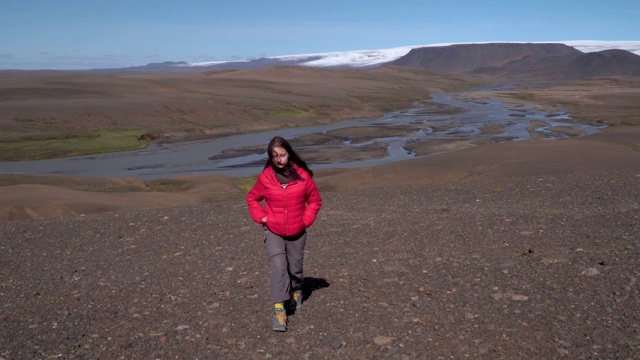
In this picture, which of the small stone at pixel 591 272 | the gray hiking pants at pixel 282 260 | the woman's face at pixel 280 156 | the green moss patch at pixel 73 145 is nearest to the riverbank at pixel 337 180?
the gray hiking pants at pixel 282 260

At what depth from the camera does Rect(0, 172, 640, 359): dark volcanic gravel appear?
4703 millimetres

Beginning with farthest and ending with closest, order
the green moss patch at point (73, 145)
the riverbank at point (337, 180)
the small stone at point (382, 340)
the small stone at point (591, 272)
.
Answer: the green moss patch at point (73, 145), the riverbank at point (337, 180), the small stone at point (591, 272), the small stone at point (382, 340)

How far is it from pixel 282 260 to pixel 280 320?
1.58ft

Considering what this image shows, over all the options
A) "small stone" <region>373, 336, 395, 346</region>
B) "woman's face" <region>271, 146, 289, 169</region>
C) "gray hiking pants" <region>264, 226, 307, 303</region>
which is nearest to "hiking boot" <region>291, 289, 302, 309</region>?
"gray hiking pants" <region>264, 226, 307, 303</region>

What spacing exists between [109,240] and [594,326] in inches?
259

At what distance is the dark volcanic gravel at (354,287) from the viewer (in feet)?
15.4

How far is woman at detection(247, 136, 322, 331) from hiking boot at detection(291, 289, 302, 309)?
0.21 metres

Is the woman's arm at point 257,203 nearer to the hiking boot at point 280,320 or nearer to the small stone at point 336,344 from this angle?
the hiking boot at point 280,320

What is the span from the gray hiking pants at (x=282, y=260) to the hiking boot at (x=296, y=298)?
0.17 meters

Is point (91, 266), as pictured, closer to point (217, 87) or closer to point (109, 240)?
point (109, 240)

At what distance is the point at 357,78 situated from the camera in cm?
11400

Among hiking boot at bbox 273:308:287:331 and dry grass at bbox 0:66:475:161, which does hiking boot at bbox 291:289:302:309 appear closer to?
hiking boot at bbox 273:308:287:331

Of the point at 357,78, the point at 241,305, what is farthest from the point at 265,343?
the point at 357,78

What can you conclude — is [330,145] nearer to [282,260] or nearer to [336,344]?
[282,260]
